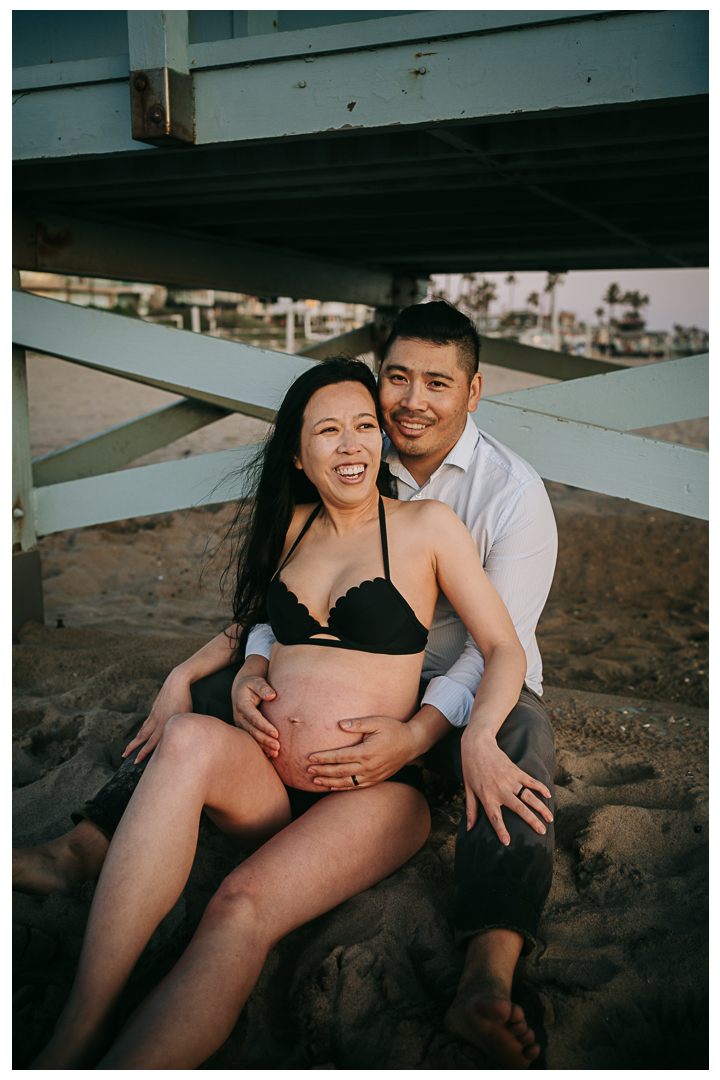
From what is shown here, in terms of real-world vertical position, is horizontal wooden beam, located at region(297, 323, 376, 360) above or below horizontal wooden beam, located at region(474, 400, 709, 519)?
above

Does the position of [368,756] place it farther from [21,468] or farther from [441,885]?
[21,468]

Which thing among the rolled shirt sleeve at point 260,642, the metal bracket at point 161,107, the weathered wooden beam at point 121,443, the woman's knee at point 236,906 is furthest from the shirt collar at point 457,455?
the weathered wooden beam at point 121,443

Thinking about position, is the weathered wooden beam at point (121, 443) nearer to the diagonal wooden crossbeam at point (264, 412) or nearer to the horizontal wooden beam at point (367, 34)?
the diagonal wooden crossbeam at point (264, 412)

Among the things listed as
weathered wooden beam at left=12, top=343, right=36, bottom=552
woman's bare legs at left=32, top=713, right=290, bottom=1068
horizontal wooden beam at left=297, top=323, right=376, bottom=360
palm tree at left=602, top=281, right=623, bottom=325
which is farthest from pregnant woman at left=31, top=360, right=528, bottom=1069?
palm tree at left=602, top=281, right=623, bottom=325

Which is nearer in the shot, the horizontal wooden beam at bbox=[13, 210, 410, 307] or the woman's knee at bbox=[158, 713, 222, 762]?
the woman's knee at bbox=[158, 713, 222, 762]

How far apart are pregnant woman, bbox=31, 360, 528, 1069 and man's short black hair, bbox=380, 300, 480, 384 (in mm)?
340

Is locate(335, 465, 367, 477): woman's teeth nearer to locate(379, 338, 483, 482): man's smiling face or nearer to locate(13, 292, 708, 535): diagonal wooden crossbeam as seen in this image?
locate(379, 338, 483, 482): man's smiling face

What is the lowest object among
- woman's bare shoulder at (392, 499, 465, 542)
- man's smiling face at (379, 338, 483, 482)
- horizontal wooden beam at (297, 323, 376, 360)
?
woman's bare shoulder at (392, 499, 465, 542)

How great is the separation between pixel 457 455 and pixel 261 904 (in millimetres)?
1618

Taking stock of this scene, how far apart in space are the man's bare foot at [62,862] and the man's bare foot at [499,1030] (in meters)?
1.21

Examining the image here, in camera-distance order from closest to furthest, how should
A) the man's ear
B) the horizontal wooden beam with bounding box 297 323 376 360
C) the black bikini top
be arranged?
1. the black bikini top
2. the man's ear
3. the horizontal wooden beam with bounding box 297 323 376 360

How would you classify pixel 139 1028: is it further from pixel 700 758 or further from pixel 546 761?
pixel 700 758

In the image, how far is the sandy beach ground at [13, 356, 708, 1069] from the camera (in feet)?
5.72
